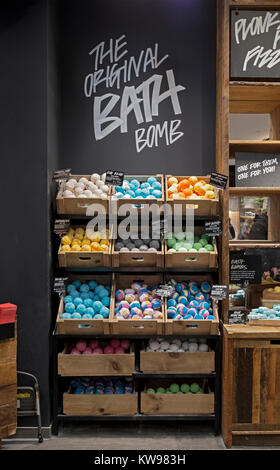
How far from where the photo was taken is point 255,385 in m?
3.09

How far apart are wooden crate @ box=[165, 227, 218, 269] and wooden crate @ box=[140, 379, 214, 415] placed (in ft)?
3.11

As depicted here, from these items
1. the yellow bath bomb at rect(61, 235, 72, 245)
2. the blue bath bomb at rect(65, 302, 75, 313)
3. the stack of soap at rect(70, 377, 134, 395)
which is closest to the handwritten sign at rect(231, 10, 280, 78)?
the yellow bath bomb at rect(61, 235, 72, 245)

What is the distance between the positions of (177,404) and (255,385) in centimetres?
59

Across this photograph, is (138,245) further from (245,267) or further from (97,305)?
(245,267)

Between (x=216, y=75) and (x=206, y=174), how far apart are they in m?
0.82

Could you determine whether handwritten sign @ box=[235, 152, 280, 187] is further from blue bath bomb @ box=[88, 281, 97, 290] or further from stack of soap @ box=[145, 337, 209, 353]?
blue bath bomb @ box=[88, 281, 97, 290]

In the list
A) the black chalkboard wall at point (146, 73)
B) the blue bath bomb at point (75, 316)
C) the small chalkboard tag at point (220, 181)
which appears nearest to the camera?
the blue bath bomb at point (75, 316)

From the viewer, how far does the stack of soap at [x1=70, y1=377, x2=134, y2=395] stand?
3320 mm

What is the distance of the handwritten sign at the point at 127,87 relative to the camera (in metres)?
3.68

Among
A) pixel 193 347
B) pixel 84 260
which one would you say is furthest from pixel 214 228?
pixel 84 260

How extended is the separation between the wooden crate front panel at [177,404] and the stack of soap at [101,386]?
0.18 m

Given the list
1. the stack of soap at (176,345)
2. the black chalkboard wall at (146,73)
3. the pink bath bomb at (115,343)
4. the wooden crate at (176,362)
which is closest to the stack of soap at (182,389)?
the wooden crate at (176,362)

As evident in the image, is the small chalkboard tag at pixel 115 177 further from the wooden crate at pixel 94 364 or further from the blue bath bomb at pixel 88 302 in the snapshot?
the wooden crate at pixel 94 364

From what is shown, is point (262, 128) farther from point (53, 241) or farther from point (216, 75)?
point (53, 241)
